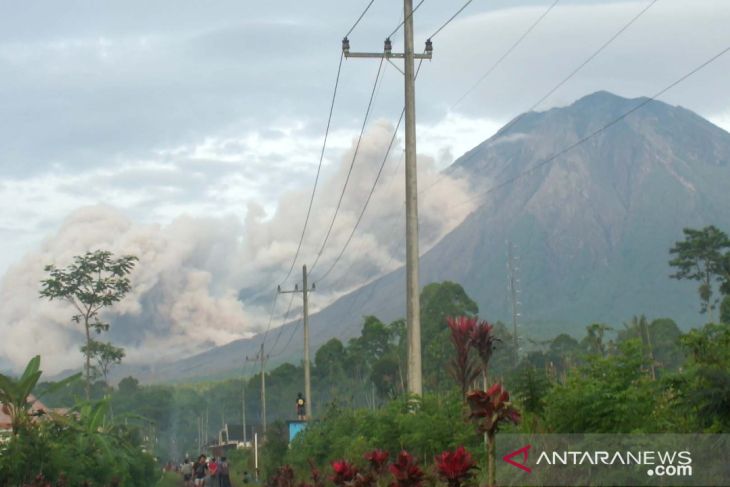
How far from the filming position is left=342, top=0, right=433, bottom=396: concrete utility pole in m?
25.8

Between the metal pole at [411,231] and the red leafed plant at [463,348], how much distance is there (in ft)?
22.5

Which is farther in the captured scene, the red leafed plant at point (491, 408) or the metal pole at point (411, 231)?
the metal pole at point (411, 231)

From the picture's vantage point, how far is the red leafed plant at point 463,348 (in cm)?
1543

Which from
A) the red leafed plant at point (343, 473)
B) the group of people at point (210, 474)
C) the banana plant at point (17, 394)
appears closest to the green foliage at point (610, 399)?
the red leafed plant at point (343, 473)

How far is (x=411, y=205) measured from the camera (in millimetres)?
26781

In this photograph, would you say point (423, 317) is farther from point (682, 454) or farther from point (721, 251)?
point (682, 454)

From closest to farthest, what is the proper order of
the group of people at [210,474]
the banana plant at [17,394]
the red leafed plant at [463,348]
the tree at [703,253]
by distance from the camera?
1. the red leafed plant at [463,348]
2. the banana plant at [17,394]
3. the group of people at [210,474]
4. the tree at [703,253]

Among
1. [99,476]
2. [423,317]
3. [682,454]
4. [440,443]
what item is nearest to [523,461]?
[682,454]

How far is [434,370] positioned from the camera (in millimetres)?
105688

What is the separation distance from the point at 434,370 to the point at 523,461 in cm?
9162

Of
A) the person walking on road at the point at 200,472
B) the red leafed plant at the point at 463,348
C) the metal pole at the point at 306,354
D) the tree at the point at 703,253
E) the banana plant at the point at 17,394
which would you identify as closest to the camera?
the red leafed plant at the point at 463,348

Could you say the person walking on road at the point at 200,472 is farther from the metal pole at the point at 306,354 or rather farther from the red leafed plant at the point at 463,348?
the red leafed plant at the point at 463,348

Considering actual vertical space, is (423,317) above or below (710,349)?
above
